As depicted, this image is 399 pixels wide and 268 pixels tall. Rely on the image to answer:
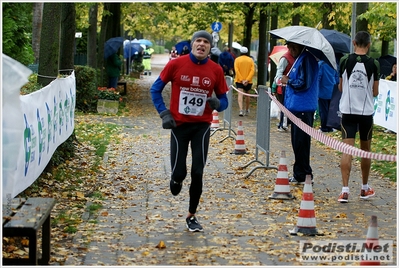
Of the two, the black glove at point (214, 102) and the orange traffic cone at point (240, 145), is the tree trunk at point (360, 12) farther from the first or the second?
the black glove at point (214, 102)

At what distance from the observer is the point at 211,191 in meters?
11.0

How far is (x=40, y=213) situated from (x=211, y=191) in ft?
14.8

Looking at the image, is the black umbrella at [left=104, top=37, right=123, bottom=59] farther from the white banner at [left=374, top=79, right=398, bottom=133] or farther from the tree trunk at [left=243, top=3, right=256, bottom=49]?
the white banner at [left=374, top=79, right=398, bottom=133]

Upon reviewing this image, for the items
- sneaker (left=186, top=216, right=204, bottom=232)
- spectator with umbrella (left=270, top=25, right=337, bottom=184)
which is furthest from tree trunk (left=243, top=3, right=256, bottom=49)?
sneaker (left=186, top=216, right=204, bottom=232)

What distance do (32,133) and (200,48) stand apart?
1.90 metres

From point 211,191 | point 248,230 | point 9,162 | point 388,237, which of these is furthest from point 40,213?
point 211,191

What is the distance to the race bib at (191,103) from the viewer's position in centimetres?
838

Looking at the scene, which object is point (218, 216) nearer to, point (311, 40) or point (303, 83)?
point (303, 83)

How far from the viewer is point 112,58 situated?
29453mm

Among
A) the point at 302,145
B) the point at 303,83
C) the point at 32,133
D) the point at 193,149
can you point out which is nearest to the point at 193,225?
the point at 193,149

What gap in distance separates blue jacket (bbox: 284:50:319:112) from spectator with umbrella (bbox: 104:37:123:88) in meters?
18.3

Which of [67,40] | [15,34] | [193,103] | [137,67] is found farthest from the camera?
[137,67]

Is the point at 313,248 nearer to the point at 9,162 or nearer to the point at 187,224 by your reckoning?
the point at 187,224

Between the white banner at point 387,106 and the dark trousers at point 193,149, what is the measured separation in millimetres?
9633
